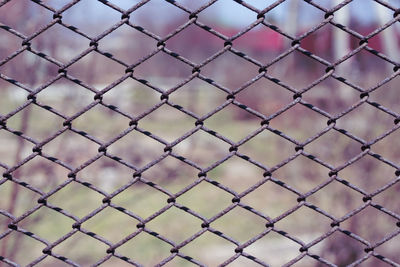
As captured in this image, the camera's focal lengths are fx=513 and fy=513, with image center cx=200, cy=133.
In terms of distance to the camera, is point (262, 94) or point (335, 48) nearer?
point (335, 48)

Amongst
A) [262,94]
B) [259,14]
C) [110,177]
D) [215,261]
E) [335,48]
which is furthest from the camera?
[262,94]

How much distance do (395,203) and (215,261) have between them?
9.21ft

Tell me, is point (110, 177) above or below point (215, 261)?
above

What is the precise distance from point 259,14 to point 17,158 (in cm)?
237

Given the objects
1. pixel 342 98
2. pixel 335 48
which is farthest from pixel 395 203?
pixel 335 48

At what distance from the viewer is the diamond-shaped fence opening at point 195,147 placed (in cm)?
165

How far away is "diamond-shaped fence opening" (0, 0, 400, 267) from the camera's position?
5.41ft

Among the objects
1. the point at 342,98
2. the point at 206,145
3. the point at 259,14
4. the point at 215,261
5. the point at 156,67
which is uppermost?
the point at 156,67

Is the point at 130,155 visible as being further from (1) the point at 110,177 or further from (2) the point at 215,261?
(1) the point at 110,177

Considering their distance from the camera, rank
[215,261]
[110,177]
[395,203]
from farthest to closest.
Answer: [110,177] < [215,261] < [395,203]

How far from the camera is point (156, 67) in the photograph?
11.2m

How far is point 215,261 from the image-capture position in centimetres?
650

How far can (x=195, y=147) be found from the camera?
6.07 meters

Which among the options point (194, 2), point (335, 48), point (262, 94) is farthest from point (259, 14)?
point (262, 94)
